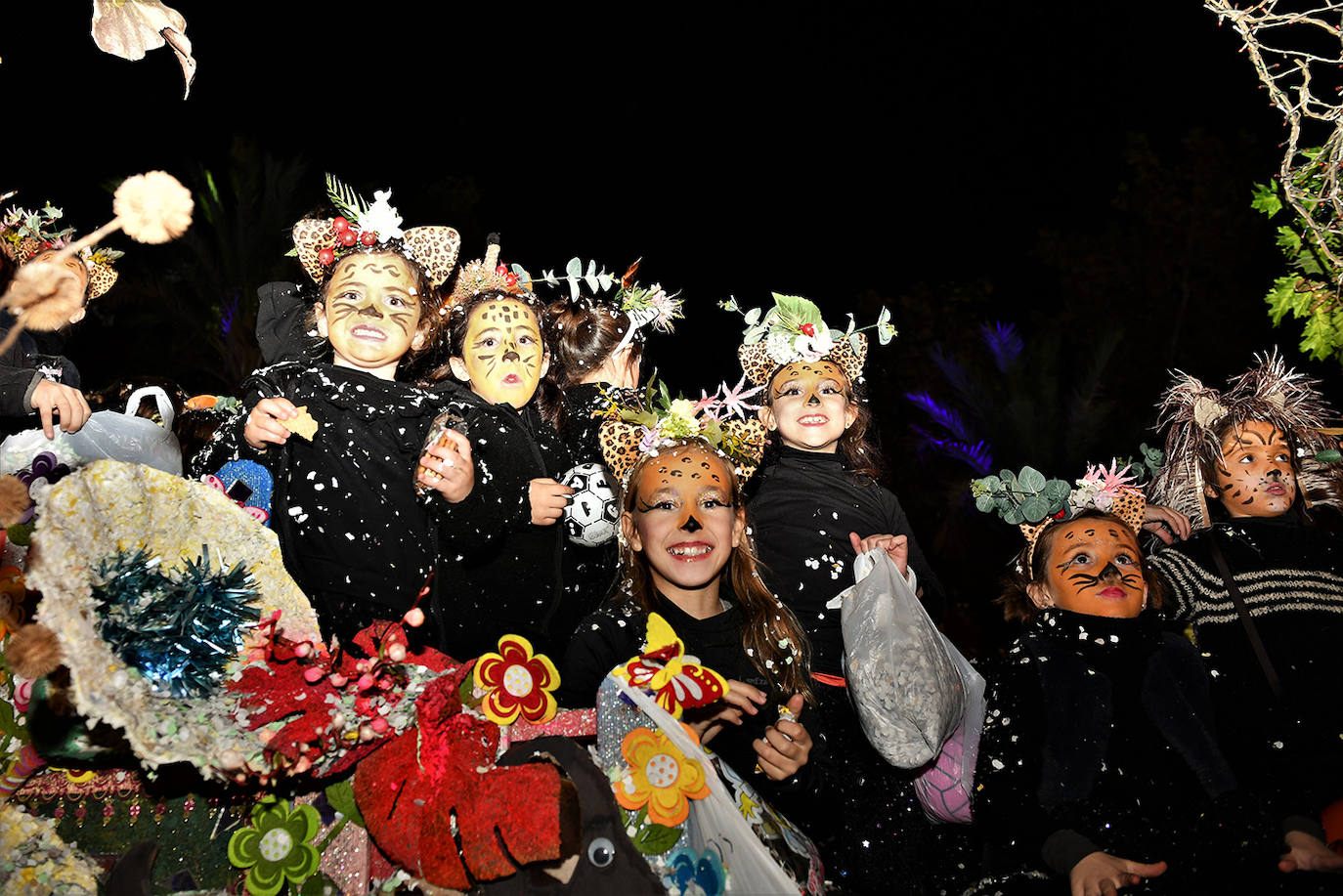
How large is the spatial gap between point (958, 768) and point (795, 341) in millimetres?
1609

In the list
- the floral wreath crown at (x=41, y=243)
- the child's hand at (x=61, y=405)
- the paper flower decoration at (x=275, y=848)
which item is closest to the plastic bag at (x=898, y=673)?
the paper flower decoration at (x=275, y=848)

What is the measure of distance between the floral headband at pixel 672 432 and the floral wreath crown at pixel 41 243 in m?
2.00

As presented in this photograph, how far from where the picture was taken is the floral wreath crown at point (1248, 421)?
3.77m

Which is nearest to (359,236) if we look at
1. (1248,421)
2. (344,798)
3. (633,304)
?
(633,304)

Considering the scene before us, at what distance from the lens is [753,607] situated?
10.6 feet

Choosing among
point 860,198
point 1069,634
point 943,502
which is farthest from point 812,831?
point 860,198

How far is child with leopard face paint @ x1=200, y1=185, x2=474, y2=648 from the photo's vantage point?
2871mm

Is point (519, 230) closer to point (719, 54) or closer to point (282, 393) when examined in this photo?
point (719, 54)

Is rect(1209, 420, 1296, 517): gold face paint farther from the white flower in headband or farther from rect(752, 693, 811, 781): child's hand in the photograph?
the white flower in headband

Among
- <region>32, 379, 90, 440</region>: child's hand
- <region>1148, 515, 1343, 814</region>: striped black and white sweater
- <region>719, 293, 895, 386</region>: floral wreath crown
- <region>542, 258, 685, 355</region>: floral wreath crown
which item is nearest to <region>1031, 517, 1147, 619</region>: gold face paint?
<region>1148, 515, 1343, 814</region>: striped black and white sweater

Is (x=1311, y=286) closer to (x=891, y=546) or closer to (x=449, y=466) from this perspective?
A: (x=891, y=546)

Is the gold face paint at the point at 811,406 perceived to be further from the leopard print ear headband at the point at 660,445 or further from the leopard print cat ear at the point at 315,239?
the leopard print cat ear at the point at 315,239

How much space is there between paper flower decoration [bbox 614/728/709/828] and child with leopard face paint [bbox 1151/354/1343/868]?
173 centimetres

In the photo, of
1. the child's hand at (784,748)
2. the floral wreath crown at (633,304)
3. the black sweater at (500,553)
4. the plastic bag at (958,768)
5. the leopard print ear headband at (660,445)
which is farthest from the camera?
the floral wreath crown at (633,304)
